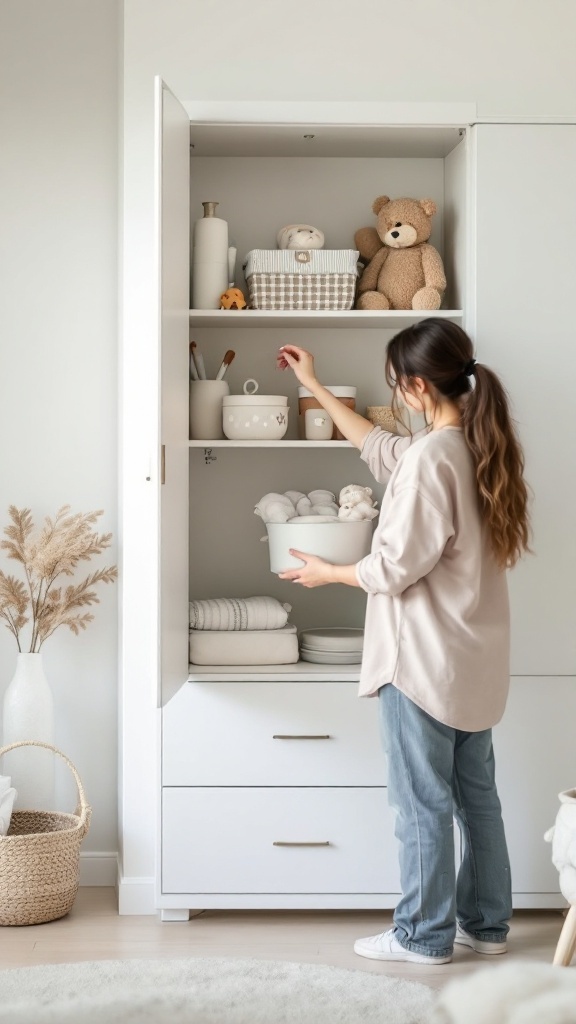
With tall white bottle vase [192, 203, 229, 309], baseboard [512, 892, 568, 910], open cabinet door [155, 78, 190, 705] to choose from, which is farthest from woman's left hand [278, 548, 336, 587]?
baseboard [512, 892, 568, 910]

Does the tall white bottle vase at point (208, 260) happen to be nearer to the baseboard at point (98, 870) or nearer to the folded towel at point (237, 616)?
the folded towel at point (237, 616)

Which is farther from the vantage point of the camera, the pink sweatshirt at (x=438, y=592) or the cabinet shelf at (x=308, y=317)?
the cabinet shelf at (x=308, y=317)

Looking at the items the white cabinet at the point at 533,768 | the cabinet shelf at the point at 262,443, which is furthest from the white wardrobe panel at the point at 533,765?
the cabinet shelf at the point at 262,443

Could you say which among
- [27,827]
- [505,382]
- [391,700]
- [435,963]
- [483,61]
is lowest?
[435,963]

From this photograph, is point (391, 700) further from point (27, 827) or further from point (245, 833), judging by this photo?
point (27, 827)

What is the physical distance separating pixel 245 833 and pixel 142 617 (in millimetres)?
575

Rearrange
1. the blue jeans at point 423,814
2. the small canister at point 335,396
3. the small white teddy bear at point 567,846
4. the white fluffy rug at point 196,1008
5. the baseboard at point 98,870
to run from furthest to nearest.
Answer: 1. the baseboard at point 98,870
2. the small canister at point 335,396
3. the blue jeans at point 423,814
4. the small white teddy bear at point 567,846
5. the white fluffy rug at point 196,1008

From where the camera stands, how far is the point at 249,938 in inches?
93.0

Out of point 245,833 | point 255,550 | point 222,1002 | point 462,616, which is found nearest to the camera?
point 222,1002

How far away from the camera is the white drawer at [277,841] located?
8.04ft

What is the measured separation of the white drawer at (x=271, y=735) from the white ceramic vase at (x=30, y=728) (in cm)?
38

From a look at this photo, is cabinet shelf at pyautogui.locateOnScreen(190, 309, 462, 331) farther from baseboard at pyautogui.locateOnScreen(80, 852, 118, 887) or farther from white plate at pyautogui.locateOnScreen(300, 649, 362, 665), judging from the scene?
baseboard at pyautogui.locateOnScreen(80, 852, 118, 887)

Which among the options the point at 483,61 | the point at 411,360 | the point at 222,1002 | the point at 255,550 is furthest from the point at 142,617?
the point at 222,1002

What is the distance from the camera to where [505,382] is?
249cm
